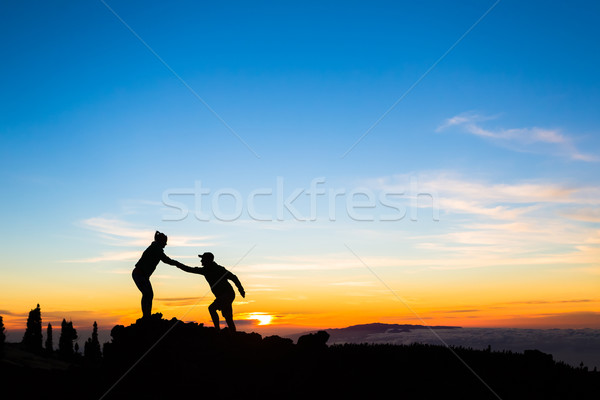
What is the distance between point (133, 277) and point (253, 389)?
5.82 meters

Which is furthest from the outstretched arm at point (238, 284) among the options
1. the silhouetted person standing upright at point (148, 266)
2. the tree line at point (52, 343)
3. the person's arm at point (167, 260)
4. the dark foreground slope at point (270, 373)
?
the tree line at point (52, 343)

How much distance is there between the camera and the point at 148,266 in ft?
61.1

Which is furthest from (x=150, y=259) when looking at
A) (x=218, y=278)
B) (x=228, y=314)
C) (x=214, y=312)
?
(x=228, y=314)

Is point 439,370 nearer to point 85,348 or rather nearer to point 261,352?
point 261,352

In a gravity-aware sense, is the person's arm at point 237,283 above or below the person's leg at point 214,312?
above

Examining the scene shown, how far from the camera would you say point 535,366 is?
21.4 metres

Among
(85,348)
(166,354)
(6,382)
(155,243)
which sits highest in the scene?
(155,243)

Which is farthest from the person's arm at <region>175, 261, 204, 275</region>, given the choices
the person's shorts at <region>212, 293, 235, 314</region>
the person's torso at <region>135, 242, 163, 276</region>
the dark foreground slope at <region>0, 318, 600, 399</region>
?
the dark foreground slope at <region>0, 318, 600, 399</region>

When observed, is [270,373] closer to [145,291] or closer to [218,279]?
[218,279]

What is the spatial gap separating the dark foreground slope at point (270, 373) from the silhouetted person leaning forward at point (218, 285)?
83 cm

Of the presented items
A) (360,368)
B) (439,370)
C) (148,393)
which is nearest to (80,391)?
(148,393)

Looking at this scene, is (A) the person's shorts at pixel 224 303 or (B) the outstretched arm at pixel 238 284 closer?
(A) the person's shorts at pixel 224 303

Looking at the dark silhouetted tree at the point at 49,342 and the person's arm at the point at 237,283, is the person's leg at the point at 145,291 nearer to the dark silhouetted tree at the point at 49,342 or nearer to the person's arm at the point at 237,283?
the person's arm at the point at 237,283

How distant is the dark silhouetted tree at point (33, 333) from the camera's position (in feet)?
454
